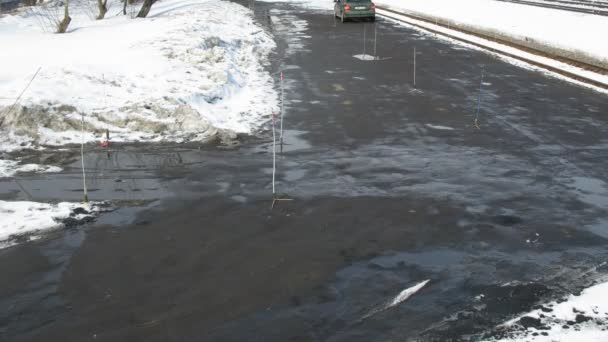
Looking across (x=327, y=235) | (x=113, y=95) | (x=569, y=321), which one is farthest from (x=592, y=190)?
(x=113, y=95)

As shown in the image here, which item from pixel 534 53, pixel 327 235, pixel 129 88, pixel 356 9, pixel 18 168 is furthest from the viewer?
pixel 356 9

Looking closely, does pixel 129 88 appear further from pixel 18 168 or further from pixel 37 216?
pixel 37 216

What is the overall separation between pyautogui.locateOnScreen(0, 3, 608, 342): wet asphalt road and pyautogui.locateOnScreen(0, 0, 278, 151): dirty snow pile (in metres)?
0.97

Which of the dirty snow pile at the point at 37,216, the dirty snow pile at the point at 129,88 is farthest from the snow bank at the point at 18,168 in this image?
the dirty snow pile at the point at 37,216

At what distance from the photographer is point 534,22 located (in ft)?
92.9

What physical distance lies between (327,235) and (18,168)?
5.11m

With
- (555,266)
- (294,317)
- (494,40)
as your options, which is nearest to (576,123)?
(555,266)

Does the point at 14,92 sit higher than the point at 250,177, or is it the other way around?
the point at 14,92

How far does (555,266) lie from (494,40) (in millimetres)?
21043

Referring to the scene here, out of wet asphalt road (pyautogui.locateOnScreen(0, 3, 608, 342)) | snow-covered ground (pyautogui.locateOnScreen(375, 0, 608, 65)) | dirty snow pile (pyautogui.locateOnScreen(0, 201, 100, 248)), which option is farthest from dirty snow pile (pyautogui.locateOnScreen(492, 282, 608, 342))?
snow-covered ground (pyautogui.locateOnScreen(375, 0, 608, 65))

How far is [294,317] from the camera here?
504 centimetres

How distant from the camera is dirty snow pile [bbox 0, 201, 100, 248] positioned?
6637mm

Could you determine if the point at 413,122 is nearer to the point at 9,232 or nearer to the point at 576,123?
the point at 576,123

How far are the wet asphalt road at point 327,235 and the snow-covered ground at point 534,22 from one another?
1105cm
